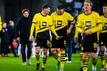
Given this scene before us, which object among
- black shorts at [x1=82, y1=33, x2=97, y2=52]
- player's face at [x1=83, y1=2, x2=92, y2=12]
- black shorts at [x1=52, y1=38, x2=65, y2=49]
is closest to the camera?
player's face at [x1=83, y1=2, x2=92, y2=12]

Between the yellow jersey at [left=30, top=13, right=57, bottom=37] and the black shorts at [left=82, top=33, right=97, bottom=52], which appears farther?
the yellow jersey at [left=30, top=13, right=57, bottom=37]

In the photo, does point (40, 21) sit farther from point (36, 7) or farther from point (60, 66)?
point (36, 7)

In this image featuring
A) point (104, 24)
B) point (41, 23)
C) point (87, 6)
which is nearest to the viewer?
point (87, 6)

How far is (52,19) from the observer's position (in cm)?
1875

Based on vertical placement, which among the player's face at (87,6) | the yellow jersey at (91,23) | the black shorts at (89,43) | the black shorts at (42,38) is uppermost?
the player's face at (87,6)

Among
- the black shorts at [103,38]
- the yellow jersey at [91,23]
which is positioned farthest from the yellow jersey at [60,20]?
the yellow jersey at [91,23]

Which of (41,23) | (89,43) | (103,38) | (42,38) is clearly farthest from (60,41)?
(89,43)

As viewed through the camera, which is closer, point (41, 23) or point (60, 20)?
point (60, 20)

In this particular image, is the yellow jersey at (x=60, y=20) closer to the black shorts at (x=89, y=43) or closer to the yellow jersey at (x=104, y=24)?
the yellow jersey at (x=104, y=24)

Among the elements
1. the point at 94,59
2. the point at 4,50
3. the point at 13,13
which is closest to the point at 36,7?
the point at 13,13

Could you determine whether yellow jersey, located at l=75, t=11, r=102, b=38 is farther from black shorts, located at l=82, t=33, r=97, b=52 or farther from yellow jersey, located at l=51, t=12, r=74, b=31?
yellow jersey, located at l=51, t=12, r=74, b=31

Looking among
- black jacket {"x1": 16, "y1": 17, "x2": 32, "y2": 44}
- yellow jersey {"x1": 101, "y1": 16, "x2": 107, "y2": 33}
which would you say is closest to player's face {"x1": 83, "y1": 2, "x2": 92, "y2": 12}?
yellow jersey {"x1": 101, "y1": 16, "x2": 107, "y2": 33}

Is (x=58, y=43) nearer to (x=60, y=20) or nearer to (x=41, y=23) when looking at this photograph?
(x=60, y=20)

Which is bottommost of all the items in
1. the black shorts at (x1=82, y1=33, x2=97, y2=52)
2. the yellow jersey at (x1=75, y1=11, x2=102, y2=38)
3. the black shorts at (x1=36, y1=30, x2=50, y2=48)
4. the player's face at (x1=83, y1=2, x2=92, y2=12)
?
the black shorts at (x1=82, y1=33, x2=97, y2=52)
